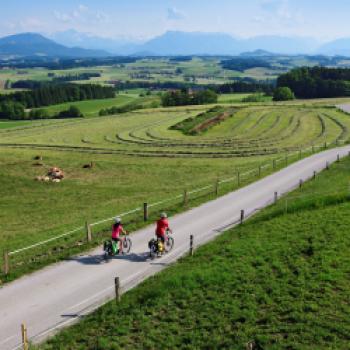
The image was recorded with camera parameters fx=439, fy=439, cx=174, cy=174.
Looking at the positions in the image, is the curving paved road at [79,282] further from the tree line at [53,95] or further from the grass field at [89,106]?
the tree line at [53,95]

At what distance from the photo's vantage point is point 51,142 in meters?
81.6

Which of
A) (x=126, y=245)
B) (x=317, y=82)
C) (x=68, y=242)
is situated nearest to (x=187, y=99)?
(x=317, y=82)

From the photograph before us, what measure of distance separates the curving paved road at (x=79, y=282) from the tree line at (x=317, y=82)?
141m

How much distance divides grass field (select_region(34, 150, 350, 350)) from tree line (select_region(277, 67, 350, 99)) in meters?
146

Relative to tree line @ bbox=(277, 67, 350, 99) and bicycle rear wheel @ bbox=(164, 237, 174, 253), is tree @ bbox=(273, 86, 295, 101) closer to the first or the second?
tree line @ bbox=(277, 67, 350, 99)

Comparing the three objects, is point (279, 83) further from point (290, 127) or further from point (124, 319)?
point (124, 319)

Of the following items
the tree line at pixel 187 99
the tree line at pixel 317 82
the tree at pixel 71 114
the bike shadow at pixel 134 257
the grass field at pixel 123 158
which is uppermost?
the tree line at pixel 317 82

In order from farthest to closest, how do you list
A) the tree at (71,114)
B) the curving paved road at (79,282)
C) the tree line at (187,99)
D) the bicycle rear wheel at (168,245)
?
the tree line at (187,99) < the tree at (71,114) < the bicycle rear wheel at (168,245) < the curving paved road at (79,282)

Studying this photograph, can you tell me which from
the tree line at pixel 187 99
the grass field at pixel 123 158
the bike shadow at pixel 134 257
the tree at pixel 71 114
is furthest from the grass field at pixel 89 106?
the bike shadow at pixel 134 257

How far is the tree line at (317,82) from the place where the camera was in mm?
156250

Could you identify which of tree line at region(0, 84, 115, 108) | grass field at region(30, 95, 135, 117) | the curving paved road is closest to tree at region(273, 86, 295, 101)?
grass field at region(30, 95, 135, 117)

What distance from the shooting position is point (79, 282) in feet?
60.3

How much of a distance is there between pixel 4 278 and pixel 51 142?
6559 centimetres

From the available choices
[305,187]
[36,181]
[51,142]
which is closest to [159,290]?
[305,187]
